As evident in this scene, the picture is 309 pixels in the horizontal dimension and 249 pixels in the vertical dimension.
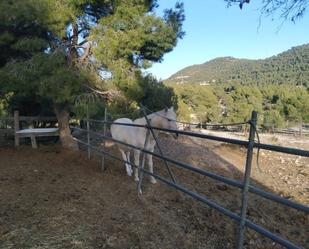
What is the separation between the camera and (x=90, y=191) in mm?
5066

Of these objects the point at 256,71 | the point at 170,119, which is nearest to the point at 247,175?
the point at 170,119

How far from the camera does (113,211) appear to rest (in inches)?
166

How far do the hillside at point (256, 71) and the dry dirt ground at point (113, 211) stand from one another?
87752mm

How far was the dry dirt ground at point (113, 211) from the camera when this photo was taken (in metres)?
3.45

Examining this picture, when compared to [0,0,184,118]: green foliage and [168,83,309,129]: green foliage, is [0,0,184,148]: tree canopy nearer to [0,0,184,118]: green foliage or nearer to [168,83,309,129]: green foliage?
[0,0,184,118]: green foliage

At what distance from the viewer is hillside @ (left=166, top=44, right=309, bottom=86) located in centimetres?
9981

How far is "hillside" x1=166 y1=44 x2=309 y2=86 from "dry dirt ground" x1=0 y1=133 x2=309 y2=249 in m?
87.8

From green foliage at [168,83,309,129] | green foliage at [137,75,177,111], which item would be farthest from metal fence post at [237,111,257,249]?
green foliage at [168,83,309,129]

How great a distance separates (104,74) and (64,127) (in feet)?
6.43

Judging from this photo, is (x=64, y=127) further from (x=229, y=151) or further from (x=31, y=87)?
(x=229, y=151)

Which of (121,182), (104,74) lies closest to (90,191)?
(121,182)

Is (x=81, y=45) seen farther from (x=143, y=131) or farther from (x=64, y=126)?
(x=143, y=131)

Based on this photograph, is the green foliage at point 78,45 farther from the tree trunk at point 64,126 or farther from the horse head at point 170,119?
the horse head at point 170,119

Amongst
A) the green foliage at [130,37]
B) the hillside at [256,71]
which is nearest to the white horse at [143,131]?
the green foliage at [130,37]
